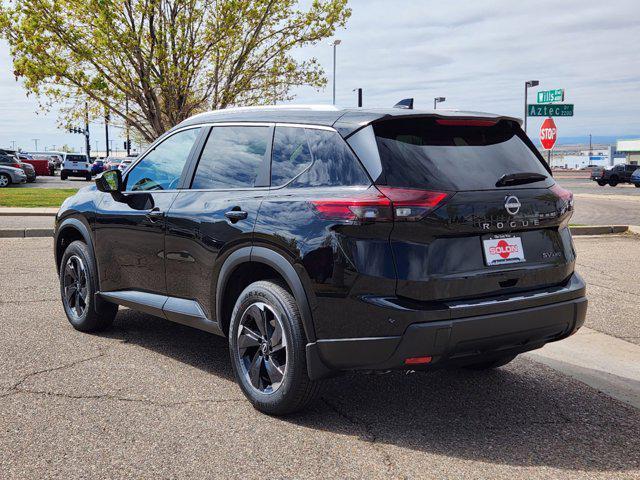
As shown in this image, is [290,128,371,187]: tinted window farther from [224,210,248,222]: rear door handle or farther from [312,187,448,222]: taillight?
[224,210,248,222]: rear door handle

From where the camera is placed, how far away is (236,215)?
4344 millimetres

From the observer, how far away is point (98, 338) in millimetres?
6035

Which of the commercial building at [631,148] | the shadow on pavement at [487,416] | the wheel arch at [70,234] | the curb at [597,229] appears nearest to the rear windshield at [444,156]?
the shadow on pavement at [487,416]

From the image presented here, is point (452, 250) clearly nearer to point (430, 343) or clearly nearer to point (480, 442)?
point (430, 343)

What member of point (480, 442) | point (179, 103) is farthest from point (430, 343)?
point (179, 103)

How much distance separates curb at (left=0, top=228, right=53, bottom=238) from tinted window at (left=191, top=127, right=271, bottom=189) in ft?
32.6

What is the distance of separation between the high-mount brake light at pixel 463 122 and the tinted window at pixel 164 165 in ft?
6.44

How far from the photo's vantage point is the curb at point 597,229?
14.7 metres

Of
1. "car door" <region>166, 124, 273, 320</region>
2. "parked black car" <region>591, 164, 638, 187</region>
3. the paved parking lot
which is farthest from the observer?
"parked black car" <region>591, 164, 638, 187</region>

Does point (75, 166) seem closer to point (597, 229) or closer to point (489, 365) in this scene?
point (597, 229)

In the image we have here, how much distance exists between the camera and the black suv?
364 cm

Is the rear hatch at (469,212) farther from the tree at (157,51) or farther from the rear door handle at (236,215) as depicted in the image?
the tree at (157,51)

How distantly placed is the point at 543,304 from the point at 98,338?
148 inches

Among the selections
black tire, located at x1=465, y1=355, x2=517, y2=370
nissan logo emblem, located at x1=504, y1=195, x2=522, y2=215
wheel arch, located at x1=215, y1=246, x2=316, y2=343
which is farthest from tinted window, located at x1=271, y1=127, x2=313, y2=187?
black tire, located at x1=465, y1=355, x2=517, y2=370
